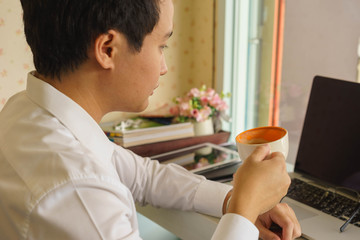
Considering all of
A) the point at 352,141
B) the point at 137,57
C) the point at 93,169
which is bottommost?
the point at 352,141

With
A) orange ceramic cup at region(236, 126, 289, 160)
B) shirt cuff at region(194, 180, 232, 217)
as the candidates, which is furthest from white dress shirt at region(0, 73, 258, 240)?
shirt cuff at region(194, 180, 232, 217)

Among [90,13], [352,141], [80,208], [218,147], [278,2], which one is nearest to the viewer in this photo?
[80,208]

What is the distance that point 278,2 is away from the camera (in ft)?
5.31

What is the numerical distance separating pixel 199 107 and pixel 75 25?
3.13 feet

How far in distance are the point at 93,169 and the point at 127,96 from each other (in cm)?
22

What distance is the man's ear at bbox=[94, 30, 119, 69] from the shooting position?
2.45ft

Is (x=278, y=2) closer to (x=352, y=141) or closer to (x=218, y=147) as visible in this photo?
(x=218, y=147)

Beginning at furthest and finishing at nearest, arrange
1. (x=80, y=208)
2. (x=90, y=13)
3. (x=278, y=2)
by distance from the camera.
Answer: (x=278, y=2) → (x=90, y=13) → (x=80, y=208)

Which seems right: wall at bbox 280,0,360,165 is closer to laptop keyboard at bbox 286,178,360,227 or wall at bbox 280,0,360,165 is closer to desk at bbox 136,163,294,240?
laptop keyboard at bbox 286,178,360,227

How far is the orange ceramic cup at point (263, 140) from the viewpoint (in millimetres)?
791

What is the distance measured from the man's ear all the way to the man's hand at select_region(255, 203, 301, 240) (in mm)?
471

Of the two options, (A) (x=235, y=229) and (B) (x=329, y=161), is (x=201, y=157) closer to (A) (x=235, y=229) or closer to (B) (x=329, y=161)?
(B) (x=329, y=161)

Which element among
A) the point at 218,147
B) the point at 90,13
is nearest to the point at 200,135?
the point at 218,147

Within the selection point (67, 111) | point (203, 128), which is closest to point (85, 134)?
point (67, 111)
